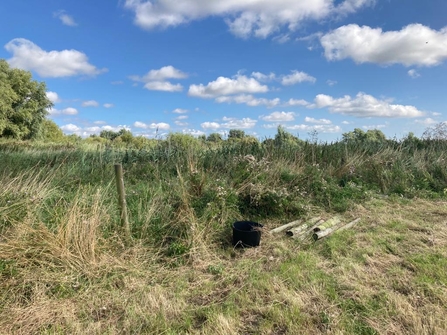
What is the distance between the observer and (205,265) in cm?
286

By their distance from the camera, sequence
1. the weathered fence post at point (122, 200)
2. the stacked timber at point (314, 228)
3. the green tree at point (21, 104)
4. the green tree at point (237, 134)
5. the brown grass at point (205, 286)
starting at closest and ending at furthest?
the brown grass at point (205, 286), the weathered fence post at point (122, 200), the stacked timber at point (314, 228), the green tree at point (237, 134), the green tree at point (21, 104)

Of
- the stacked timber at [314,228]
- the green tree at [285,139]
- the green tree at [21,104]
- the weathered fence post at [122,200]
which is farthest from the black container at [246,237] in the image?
the green tree at [21,104]

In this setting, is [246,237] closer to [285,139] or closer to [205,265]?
[205,265]

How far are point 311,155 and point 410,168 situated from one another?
2.64 metres

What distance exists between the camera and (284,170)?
18.3 ft

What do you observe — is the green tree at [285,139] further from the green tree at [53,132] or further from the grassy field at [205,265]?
the green tree at [53,132]

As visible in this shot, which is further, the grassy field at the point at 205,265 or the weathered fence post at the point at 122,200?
the weathered fence post at the point at 122,200

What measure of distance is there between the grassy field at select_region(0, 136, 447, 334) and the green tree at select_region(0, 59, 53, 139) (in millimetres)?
21903

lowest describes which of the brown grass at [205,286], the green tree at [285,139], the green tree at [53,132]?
the brown grass at [205,286]

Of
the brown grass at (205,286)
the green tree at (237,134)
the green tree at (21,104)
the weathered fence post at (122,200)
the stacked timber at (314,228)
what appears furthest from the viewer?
the green tree at (21,104)

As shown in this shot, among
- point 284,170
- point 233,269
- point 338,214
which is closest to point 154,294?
point 233,269

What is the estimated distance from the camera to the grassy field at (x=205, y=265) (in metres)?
1.99

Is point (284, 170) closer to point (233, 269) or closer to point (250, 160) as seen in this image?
point (250, 160)

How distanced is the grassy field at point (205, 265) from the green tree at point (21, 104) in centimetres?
2190
